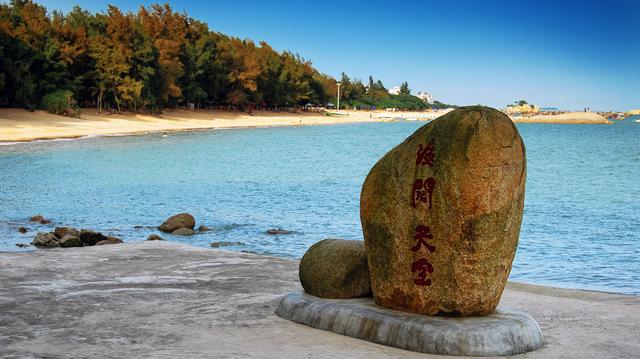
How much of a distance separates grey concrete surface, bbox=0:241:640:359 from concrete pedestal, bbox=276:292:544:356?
0.50 ft

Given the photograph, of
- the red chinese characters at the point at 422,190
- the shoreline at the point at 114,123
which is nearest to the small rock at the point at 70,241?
the red chinese characters at the point at 422,190

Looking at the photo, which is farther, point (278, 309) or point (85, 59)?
point (85, 59)

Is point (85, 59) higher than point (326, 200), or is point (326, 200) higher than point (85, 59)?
point (85, 59)

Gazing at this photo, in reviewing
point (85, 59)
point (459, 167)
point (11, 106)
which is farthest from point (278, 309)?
point (85, 59)

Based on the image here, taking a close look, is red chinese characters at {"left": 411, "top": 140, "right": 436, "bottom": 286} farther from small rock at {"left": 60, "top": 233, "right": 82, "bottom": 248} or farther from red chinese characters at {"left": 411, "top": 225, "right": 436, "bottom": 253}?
small rock at {"left": 60, "top": 233, "right": 82, "bottom": 248}

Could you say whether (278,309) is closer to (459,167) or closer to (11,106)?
(459,167)

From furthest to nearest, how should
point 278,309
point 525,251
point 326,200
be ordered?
point 326,200
point 525,251
point 278,309

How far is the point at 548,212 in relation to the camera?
113 ft

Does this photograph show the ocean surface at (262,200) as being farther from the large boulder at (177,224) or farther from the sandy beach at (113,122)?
the sandy beach at (113,122)

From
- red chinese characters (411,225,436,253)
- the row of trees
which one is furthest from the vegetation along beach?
the row of trees

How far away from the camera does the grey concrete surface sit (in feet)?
31.1

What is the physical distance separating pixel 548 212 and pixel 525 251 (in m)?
11.3

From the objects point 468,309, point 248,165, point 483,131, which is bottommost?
point 248,165

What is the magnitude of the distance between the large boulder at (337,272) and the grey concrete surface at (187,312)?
0.72 metres
